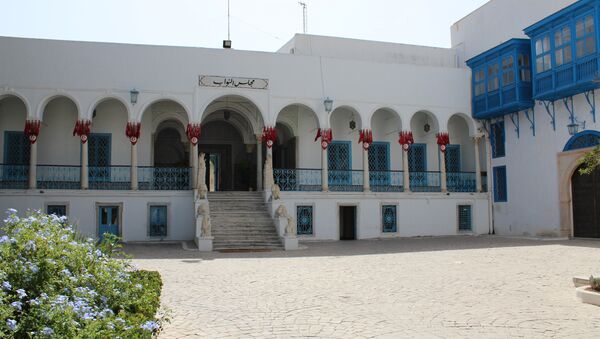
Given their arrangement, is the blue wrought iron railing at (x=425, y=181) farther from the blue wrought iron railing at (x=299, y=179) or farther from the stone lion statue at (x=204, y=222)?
the stone lion statue at (x=204, y=222)

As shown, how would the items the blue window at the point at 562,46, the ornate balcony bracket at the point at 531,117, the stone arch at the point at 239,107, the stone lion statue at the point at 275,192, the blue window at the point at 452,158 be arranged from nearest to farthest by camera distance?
the blue window at the point at 562,46 < the stone lion statue at the point at 275,192 < the ornate balcony bracket at the point at 531,117 < the stone arch at the point at 239,107 < the blue window at the point at 452,158

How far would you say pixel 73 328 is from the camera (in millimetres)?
3441

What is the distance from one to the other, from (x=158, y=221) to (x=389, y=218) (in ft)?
25.3

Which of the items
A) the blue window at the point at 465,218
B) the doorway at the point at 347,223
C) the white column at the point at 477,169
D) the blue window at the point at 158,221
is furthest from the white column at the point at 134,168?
the white column at the point at 477,169

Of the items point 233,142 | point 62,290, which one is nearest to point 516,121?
point 233,142

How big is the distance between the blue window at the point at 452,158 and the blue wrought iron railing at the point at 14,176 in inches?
589

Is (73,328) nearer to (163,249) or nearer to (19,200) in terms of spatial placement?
(163,249)

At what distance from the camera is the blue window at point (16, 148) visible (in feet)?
56.5

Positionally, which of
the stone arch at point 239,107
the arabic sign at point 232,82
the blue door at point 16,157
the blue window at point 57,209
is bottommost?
the blue window at point 57,209

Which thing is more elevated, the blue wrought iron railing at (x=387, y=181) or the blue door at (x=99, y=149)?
the blue door at (x=99, y=149)

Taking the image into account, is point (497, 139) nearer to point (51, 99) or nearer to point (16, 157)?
point (51, 99)

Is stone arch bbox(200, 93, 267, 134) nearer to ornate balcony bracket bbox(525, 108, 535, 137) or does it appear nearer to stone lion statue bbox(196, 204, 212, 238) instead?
stone lion statue bbox(196, 204, 212, 238)

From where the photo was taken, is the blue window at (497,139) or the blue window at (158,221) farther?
the blue window at (497,139)

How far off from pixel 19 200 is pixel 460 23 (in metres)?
18.0
